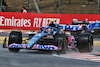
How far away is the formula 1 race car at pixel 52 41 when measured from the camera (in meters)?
10.1

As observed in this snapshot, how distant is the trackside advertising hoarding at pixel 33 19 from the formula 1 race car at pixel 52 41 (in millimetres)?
11800

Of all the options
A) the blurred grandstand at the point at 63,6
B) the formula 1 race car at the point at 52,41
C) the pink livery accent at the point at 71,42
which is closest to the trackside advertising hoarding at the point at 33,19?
the blurred grandstand at the point at 63,6

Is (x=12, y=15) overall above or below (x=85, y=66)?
above

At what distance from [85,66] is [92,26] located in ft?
38.4

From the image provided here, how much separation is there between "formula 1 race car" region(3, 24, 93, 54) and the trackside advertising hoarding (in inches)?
465

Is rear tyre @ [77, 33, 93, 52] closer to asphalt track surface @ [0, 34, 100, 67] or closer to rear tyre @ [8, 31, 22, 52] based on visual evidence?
asphalt track surface @ [0, 34, 100, 67]

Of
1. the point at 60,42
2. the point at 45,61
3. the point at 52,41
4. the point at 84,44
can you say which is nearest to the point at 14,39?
the point at 52,41

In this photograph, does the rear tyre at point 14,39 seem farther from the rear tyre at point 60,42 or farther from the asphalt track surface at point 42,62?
the asphalt track surface at point 42,62

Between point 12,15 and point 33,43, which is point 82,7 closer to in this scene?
point 12,15

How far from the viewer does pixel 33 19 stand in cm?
2320

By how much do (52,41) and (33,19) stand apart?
12.6 m

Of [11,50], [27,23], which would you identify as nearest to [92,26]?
[27,23]

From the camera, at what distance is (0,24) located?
2300cm

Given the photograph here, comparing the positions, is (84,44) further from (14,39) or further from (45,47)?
(14,39)
